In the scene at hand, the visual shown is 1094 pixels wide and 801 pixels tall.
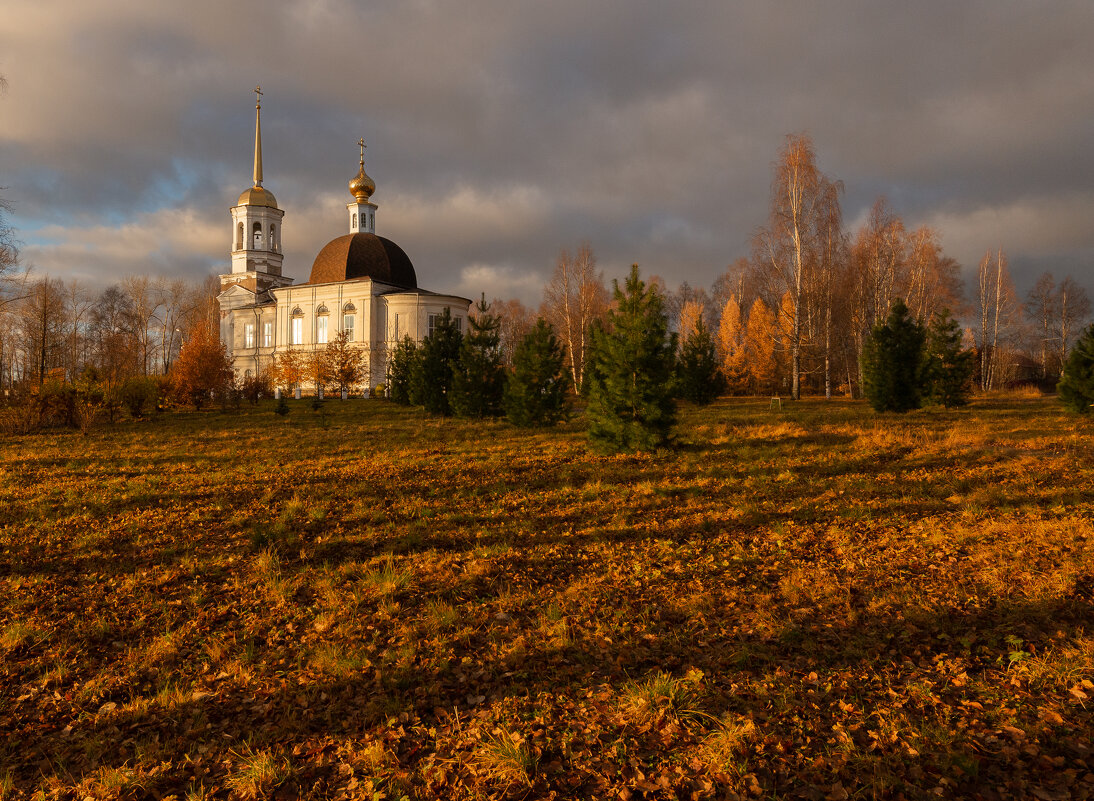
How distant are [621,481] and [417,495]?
326 cm

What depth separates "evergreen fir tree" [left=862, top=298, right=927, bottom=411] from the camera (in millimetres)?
20609

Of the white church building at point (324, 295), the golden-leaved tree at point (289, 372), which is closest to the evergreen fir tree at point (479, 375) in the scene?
the golden-leaved tree at point (289, 372)

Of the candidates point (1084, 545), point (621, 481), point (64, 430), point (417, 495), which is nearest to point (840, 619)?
point (1084, 545)

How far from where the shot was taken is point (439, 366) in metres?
22.0

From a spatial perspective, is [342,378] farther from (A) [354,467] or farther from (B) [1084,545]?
(B) [1084,545]

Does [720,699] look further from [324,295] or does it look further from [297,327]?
[297,327]

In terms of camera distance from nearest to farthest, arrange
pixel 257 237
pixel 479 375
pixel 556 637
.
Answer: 1. pixel 556 637
2. pixel 479 375
3. pixel 257 237

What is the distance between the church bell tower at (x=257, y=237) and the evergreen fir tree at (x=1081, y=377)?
176 ft

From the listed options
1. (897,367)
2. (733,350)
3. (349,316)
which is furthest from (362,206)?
(897,367)

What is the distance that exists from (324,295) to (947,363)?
40640 millimetres

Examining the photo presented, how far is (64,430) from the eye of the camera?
18703 millimetres

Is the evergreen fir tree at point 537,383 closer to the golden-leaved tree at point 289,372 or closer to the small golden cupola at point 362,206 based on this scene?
the golden-leaved tree at point 289,372

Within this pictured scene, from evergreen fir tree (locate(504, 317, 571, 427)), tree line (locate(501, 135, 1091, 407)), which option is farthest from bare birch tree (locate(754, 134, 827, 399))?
evergreen fir tree (locate(504, 317, 571, 427))

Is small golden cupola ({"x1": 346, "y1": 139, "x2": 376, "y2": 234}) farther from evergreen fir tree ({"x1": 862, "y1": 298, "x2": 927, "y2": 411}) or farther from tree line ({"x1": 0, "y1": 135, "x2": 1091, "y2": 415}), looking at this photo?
evergreen fir tree ({"x1": 862, "y1": 298, "x2": 927, "y2": 411})
